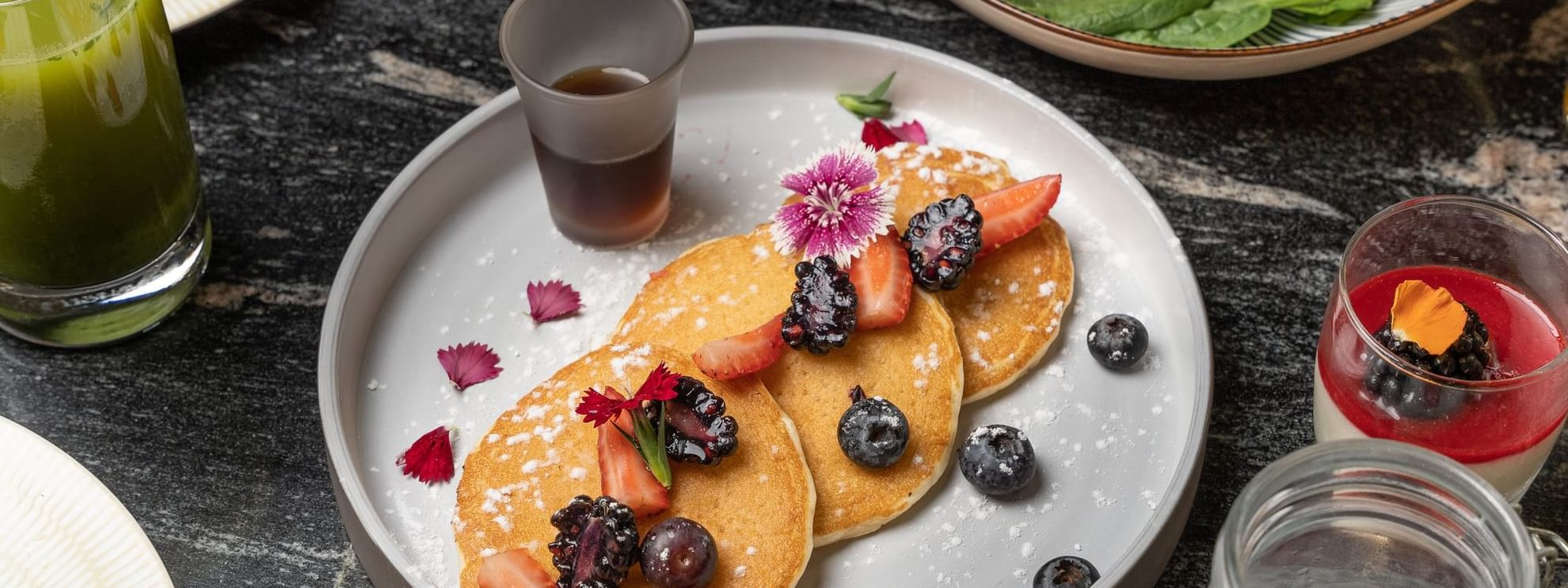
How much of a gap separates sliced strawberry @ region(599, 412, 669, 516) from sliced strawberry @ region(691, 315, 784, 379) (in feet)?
0.39

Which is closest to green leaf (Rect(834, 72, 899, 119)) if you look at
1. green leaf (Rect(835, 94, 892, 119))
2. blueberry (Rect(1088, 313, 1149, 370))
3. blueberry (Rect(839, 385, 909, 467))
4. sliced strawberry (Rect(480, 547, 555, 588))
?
green leaf (Rect(835, 94, 892, 119))

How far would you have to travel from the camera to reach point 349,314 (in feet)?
5.61

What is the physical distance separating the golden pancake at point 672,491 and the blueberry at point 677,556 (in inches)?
1.8

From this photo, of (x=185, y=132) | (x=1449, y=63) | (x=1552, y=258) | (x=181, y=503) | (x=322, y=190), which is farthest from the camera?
(x=1449, y=63)

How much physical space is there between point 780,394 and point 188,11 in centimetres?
113

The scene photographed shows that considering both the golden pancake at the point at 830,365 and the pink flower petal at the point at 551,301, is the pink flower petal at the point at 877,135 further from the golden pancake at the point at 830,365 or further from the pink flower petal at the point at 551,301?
the pink flower petal at the point at 551,301

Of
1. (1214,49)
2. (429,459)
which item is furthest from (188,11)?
(1214,49)

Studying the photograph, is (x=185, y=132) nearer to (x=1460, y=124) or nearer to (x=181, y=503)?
(x=181, y=503)

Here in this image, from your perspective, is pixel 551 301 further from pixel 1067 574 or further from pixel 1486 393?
pixel 1486 393

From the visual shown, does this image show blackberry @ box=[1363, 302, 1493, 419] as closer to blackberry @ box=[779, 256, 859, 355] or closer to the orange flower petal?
the orange flower petal

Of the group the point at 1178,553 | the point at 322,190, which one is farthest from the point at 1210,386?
the point at 322,190

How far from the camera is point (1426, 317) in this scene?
149cm

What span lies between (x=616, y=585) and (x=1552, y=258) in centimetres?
113

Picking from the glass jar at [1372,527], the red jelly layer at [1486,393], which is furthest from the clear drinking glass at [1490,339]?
the glass jar at [1372,527]
